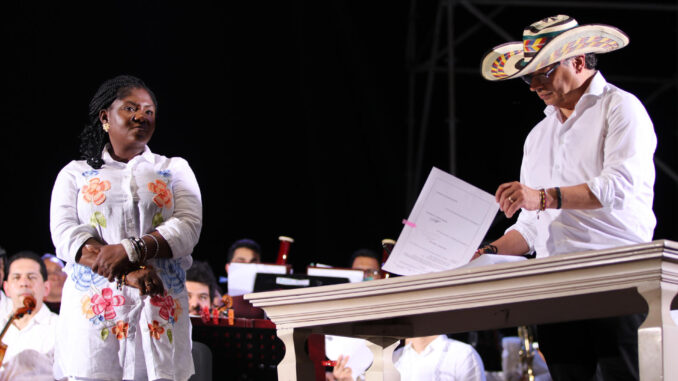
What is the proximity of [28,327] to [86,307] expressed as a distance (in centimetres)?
204

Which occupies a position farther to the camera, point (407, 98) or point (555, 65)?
point (407, 98)

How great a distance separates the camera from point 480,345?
507 cm

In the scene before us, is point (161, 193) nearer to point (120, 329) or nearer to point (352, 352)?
point (120, 329)

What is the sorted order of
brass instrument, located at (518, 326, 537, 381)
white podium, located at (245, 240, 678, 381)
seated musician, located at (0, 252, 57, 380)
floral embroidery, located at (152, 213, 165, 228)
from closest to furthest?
white podium, located at (245, 240, 678, 381) → floral embroidery, located at (152, 213, 165, 228) → seated musician, located at (0, 252, 57, 380) → brass instrument, located at (518, 326, 537, 381)

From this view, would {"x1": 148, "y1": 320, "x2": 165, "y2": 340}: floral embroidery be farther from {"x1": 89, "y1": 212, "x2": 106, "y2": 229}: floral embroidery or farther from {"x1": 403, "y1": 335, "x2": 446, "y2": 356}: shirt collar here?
{"x1": 403, "y1": 335, "x2": 446, "y2": 356}: shirt collar

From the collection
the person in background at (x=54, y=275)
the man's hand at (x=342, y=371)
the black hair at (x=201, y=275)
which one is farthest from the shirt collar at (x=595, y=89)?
the person in background at (x=54, y=275)

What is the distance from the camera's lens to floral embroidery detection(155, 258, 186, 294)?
2.51 m

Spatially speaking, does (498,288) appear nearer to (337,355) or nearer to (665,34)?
(337,355)

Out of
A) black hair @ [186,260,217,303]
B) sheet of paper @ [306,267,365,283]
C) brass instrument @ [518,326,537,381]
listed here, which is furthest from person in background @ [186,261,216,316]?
brass instrument @ [518,326,537,381]

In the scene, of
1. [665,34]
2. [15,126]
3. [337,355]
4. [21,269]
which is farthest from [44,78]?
[665,34]

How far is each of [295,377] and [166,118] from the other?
3927 mm

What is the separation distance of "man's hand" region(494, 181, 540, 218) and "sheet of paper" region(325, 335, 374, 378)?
88.8 inches

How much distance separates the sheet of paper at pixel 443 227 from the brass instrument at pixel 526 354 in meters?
2.83

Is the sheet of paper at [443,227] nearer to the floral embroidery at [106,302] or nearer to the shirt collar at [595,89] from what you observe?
the shirt collar at [595,89]
